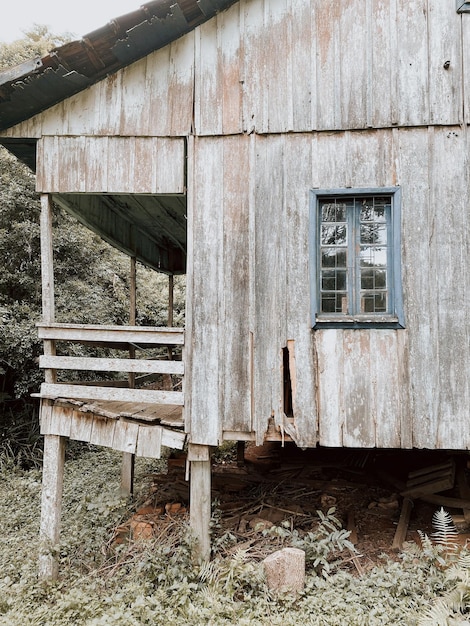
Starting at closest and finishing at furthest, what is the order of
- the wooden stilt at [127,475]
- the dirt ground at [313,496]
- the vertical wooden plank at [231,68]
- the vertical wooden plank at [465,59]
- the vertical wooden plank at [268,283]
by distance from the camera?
1. the vertical wooden plank at [465,59]
2. the vertical wooden plank at [268,283]
3. the vertical wooden plank at [231,68]
4. the dirt ground at [313,496]
5. the wooden stilt at [127,475]

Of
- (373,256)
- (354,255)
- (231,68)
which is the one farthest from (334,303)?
(231,68)

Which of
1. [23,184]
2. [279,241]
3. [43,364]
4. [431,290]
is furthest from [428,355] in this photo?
[23,184]

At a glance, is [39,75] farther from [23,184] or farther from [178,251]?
[23,184]

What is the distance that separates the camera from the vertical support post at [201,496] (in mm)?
5230

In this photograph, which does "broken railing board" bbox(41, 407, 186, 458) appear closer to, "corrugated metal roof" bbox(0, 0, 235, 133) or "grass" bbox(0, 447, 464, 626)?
"grass" bbox(0, 447, 464, 626)

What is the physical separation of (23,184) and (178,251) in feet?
15.5

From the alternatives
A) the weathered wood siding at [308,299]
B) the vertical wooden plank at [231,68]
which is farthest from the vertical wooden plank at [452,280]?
the vertical wooden plank at [231,68]

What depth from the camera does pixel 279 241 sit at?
520cm

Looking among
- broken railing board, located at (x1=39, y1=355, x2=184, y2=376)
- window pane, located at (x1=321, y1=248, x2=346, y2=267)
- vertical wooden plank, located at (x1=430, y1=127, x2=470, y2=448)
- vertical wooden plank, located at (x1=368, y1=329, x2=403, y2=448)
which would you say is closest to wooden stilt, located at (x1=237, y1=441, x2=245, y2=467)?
broken railing board, located at (x1=39, y1=355, x2=184, y2=376)

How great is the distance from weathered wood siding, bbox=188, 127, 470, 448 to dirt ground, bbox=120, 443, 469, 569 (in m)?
1.64

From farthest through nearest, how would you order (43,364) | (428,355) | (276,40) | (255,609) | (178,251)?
(178,251) → (43,364) → (276,40) → (428,355) → (255,609)

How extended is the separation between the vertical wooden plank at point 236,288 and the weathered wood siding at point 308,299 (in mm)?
12

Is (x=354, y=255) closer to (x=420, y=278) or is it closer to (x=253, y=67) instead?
(x=420, y=278)

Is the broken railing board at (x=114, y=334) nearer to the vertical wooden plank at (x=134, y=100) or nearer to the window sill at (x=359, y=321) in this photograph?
the window sill at (x=359, y=321)
